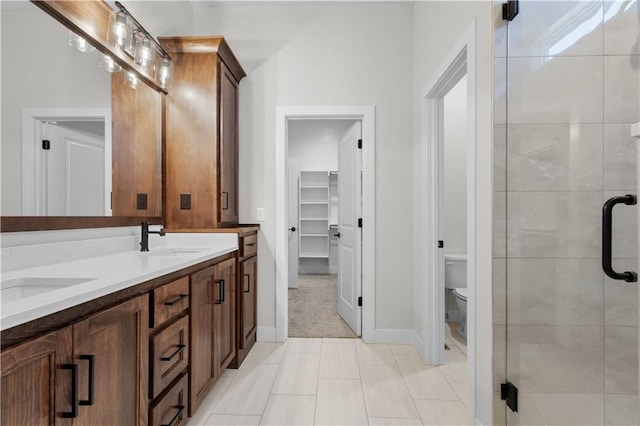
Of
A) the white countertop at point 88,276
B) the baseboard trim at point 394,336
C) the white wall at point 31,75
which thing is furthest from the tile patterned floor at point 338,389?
the white wall at point 31,75

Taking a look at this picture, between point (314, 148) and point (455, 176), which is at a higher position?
point (314, 148)

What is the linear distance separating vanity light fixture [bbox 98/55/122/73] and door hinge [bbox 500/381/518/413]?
2.64 metres

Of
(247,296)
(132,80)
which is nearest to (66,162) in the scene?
(132,80)

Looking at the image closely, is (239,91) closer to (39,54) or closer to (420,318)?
(39,54)

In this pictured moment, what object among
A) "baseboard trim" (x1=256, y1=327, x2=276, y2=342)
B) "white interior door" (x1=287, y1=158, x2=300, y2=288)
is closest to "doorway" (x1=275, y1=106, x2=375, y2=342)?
"baseboard trim" (x1=256, y1=327, x2=276, y2=342)

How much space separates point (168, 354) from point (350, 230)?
209cm

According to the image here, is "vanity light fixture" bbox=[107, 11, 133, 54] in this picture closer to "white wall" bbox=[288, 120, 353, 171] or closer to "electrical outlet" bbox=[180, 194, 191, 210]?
"electrical outlet" bbox=[180, 194, 191, 210]

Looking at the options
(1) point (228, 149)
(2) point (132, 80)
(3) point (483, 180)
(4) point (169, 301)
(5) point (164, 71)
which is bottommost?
(4) point (169, 301)

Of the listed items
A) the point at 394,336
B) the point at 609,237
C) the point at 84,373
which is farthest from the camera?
the point at 394,336

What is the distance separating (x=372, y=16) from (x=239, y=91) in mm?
1350

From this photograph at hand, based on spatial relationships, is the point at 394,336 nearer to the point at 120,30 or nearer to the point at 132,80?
the point at 132,80

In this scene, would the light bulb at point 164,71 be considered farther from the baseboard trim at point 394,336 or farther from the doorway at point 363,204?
the baseboard trim at point 394,336

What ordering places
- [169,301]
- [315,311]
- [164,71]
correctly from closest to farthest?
[169,301], [164,71], [315,311]

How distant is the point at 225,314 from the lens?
2113 mm
